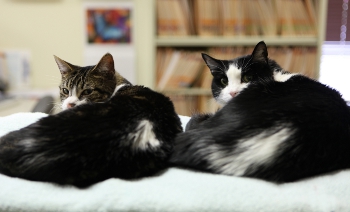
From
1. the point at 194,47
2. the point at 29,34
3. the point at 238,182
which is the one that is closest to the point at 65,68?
the point at 238,182

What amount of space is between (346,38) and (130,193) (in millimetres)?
2181

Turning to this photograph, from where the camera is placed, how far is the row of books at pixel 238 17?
5.42ft

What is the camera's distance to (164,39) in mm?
1684

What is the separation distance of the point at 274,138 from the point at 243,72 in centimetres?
42

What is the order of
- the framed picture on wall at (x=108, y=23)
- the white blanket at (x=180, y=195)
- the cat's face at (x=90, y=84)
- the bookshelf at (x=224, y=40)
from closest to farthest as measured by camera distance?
the white blanket at (x=180, y=195) < the cat's face at (x=90, y=84) < the bookshelf at (x=224, y=40) < the framed picture on wall at (x=108, y=23)

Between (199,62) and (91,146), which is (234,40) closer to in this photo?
(199,62)

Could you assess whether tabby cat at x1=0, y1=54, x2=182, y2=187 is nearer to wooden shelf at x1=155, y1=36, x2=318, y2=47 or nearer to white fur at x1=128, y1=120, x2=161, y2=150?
white fur at x1=128, y1=120, x2=161, y2=150

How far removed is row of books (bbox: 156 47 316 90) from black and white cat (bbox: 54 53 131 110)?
828mm

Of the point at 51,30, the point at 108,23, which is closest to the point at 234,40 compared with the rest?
the point at 108,23

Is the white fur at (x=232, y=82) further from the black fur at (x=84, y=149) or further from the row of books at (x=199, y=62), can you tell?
the row of books at (x=199, y=62)

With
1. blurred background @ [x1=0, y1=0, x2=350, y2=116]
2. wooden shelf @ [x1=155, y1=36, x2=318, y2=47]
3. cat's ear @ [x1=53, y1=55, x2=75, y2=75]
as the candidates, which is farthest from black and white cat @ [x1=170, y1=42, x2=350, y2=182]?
wooden shelf @ [x1=155, y1=36, x2=318, y2=47]

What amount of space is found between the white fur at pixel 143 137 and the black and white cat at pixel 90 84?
0.30m

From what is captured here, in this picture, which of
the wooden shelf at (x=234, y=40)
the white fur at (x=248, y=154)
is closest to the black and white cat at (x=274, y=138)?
the white fur at (x=248, y=154)

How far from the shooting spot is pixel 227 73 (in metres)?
0.97
